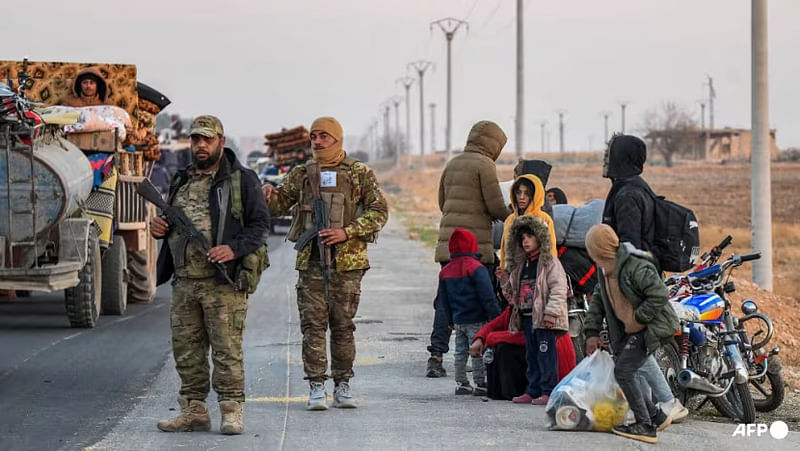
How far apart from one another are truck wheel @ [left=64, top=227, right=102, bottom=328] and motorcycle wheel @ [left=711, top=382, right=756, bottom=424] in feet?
24.4

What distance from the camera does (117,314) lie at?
54.4 feet

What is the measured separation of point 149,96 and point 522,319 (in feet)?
32.8

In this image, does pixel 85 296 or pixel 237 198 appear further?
pixel 85 296

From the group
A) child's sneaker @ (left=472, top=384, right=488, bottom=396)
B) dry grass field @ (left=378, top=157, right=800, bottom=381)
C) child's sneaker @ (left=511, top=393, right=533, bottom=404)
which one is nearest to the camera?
child's sneaker @ (left=511, top=393, right=533, bottom=404)

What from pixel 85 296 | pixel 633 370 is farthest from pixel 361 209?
pixel 85 296

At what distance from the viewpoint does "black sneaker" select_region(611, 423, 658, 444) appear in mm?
8316

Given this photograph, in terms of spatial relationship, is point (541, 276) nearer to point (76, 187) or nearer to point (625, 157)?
point (625, 157)

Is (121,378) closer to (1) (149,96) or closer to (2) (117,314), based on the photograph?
(2) (117,314)

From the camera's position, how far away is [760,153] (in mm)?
17703

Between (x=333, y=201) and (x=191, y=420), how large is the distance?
6.03ft

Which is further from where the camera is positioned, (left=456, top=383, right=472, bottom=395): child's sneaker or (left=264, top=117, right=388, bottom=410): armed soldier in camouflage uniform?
(left=456, top=383, right=472, bottom=395): child's sneaker

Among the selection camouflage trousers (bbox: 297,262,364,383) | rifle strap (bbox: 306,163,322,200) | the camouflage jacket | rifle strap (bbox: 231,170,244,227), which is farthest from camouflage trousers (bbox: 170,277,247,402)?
rifle strap (bbox: 306,163,322,200)

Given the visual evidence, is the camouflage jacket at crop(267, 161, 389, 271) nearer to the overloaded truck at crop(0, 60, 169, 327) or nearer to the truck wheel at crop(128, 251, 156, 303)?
the overloaded truck at crop(0, 60, 169, 327)

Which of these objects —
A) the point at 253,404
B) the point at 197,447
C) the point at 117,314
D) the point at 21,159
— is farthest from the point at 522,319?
the point at 117,314
